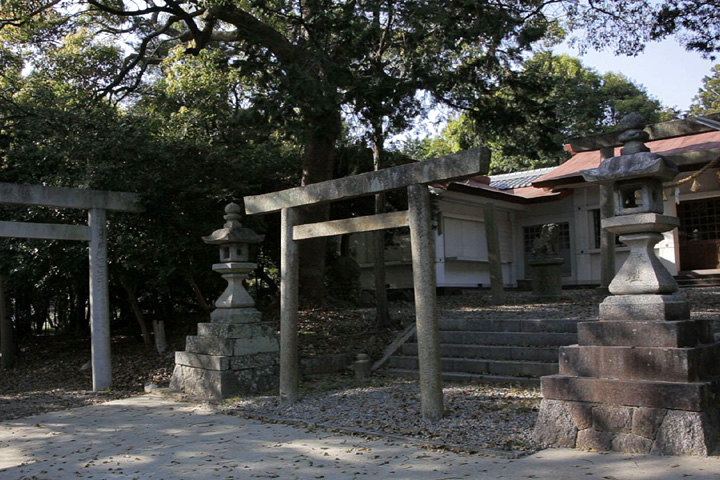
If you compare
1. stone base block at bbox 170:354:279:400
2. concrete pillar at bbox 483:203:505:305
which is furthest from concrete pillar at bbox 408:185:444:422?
concrete pillar at bbox 483:203:505:305

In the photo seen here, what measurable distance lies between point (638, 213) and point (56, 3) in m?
11.9

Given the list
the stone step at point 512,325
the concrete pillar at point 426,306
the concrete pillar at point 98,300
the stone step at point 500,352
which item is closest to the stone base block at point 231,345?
the concrete pillar at point 98,300

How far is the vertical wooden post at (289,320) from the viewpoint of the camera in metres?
8.29

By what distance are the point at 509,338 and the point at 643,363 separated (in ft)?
14.3

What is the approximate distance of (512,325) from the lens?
32.6 feet

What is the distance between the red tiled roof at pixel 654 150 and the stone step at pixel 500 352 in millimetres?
8632

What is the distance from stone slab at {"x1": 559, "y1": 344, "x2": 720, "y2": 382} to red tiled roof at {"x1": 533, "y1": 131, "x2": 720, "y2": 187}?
1091 centimetres

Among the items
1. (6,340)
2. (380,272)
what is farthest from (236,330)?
(6,340)

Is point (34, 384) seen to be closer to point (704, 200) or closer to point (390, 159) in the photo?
point (390, 159)

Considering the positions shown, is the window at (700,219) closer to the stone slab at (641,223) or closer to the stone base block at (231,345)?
the stone slab at (641,223)

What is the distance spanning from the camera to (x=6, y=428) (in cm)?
795

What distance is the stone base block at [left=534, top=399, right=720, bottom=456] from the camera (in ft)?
16.2

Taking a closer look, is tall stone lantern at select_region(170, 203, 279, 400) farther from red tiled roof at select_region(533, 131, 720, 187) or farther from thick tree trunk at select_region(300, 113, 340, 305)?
red tiled roof at select_region(533, 131, 720, 187)

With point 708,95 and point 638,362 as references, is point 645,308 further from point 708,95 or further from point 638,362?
point 708,95
